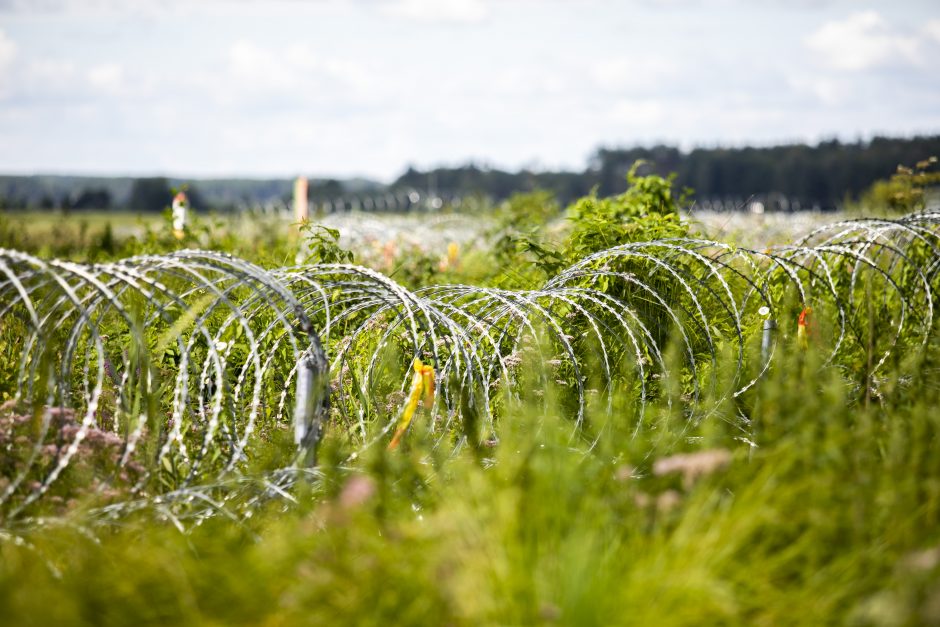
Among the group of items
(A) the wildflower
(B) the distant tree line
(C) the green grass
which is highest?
(B) the distant tree line

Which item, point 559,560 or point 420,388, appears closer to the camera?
point 559,560

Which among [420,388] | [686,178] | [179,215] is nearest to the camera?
[420,388]

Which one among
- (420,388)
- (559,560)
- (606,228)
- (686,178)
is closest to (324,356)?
(420,388)

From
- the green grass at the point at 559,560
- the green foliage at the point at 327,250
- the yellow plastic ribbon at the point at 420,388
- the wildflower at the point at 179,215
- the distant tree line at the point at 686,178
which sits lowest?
the green grass at the point at 559,560

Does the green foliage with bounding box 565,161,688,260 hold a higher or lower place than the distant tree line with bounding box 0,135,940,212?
lower

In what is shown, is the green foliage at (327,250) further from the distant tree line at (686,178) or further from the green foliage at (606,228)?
the distant tree line at (686,178)

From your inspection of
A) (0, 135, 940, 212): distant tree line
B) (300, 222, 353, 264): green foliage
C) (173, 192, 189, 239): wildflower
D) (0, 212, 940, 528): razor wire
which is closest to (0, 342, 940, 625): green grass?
(0, 212, 940, 528): razor wire

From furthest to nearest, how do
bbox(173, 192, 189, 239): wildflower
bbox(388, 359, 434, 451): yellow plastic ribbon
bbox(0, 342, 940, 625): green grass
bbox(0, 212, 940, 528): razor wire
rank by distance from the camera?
bbox(173, 192, 189, 239): wildflower < bbox(388, 359, 434, 451): yellow plastic ribbon < bbox(0, 212, 940, 528): razor wire < bbox(0, 342, 940, 625): green grass

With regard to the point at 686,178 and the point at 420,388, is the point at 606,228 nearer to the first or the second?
the point at 420,388

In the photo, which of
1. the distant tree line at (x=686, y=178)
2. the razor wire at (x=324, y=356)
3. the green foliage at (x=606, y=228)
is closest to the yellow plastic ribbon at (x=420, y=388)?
the razor wire at (x=324, y=356)

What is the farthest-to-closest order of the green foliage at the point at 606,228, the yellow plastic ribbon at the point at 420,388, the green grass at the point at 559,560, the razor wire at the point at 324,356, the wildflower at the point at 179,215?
the wildflower at the point at 179,215
the green foliage at the point at 606,228
the yellow plastic ribbon at the point at 420,388
the razor wire at the point at 324,356
the green grass at the point at 559,560

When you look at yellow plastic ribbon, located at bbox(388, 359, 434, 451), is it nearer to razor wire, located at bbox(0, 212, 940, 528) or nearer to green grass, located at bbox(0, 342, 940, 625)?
razor wire, located at bbox(0, 212, 940, 528)

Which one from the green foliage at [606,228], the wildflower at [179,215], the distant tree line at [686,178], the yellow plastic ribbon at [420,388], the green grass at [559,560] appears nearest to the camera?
the green grass at [559,560]

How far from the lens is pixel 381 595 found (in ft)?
9.16
